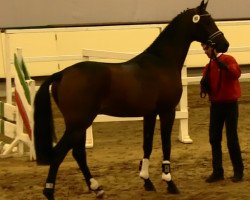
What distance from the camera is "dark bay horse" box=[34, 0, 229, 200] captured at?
5.48 meters

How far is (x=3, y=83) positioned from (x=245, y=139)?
5.96 m

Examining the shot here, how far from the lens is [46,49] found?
1261 cm

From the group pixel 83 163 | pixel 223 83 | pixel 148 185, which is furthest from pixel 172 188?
pixel 223 83

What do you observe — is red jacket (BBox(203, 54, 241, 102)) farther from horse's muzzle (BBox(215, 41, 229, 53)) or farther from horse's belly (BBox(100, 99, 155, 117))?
horse's belly (BBox(100, 99, 155, 117))

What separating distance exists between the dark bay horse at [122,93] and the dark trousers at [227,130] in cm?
58

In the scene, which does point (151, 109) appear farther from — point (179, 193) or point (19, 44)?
point (19, 44)

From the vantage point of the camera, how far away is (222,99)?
618 centimetres

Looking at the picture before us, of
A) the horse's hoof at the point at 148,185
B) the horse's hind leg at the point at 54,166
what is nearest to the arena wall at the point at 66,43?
the horse's hoof at the point at 148,185

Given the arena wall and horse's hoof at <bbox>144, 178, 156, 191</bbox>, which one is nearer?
horse's hoof at <bbox>144, 178, 156, 191</bbox>

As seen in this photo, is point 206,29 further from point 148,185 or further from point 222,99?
point 148,185

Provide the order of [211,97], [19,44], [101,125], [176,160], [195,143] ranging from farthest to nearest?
[19,44]
[101,125]
[195,143]
[176,160]
[211,97]

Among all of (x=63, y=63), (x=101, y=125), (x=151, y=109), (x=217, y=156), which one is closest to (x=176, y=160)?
(x=217, y=156)

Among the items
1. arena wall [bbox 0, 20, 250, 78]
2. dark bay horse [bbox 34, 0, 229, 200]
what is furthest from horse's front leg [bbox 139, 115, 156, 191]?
arena wall [bbox 0, 20, 250, 78]

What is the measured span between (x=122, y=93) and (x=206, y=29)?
108cm
